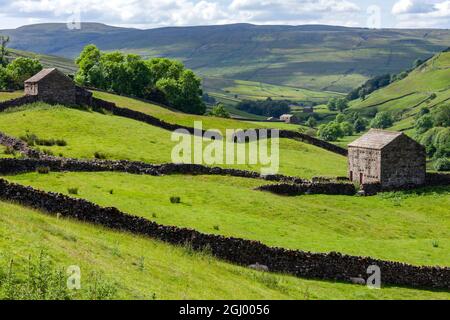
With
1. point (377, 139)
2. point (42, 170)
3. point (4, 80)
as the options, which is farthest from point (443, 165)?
point (42, 170)

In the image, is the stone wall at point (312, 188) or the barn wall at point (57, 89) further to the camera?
the barn wall at point (57, 89)

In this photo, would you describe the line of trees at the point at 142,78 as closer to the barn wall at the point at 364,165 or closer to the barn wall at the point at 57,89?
the barn wall at the point at 57,89

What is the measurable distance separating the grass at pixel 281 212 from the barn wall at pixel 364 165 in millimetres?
5085

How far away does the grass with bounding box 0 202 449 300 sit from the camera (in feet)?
70.4

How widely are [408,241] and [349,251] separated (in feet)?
23.7

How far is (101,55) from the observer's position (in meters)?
123

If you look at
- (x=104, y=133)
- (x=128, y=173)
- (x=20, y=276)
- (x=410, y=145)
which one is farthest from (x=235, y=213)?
(x=104, y=133)

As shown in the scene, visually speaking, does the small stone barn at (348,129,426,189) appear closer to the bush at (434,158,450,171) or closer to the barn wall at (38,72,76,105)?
the barn wall at (38,72,76,105)

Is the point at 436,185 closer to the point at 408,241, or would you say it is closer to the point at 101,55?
the point at 408,241

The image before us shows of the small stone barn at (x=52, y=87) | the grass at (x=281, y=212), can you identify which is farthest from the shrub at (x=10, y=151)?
the small stone barn at (x=52, y=87)

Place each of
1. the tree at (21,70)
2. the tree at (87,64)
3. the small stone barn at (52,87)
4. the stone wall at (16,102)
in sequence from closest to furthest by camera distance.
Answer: the stone wall at (16,102)
the small stone barn at (52,87)
the tree at (21,70)
the tree at (87,64)

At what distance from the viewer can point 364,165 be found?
62.5 metres

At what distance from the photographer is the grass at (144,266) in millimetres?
21453

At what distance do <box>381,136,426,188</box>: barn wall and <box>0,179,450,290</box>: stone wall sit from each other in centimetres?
2945
